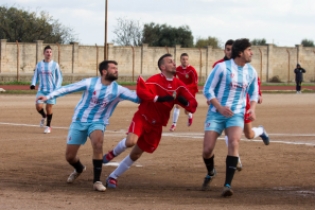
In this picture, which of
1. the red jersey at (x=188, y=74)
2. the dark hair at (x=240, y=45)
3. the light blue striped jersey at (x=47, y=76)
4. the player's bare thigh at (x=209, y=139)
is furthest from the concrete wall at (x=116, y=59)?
the dark hair at (x=240, y=45)

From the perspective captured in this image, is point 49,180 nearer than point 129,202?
No

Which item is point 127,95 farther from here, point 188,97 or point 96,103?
point 188,97

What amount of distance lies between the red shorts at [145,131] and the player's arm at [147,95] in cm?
32

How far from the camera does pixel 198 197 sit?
353 inches

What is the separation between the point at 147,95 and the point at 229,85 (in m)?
1.13

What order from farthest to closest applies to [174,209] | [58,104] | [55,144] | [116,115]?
[58,104], [116,115], [55,144], [174,209]

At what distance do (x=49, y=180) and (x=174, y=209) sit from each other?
291 centimetres

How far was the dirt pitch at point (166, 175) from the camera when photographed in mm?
8492

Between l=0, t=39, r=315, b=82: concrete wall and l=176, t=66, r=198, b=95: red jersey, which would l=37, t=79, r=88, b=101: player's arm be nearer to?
l=176, t=66, r=198, b=95: red jersey

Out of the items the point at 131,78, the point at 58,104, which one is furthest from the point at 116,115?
the point at 131,78

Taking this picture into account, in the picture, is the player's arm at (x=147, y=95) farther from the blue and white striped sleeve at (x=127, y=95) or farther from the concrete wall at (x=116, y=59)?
the concrete wall at (x=116, y=59)

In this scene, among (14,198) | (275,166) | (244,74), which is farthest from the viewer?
(275,166)

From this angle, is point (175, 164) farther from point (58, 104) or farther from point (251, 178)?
point (58, 104)

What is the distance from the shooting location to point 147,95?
937 centimetres
